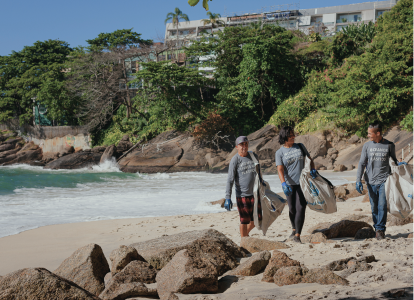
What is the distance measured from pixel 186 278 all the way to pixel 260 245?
144 centimetres

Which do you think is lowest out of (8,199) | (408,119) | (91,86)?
(8,199)

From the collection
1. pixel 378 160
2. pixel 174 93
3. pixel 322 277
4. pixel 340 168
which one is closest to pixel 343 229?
pixel 378 160

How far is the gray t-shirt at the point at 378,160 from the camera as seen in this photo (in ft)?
15.3

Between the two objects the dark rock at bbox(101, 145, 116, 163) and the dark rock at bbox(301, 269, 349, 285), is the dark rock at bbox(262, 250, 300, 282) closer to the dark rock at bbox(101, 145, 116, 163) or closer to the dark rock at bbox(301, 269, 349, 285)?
the dark rock at bbox(301, 269, 349, 285)

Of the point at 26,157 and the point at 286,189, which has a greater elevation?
the point at 286,189

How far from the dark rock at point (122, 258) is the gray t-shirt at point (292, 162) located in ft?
7.03

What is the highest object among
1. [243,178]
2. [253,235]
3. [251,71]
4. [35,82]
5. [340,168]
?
[35,82]

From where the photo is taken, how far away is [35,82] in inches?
1341

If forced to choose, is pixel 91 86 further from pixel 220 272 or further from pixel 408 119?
pixel 220 272

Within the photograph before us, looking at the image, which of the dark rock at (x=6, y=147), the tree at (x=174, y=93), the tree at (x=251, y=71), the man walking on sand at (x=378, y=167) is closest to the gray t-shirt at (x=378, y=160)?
the man walking on sand at (x=378, y=167)

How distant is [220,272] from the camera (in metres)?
3.70

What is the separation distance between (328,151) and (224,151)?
6709 millimetres

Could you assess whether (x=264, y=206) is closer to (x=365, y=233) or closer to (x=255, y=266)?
(x=255, y=266)

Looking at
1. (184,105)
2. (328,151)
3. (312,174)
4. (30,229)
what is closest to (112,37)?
(184,105)
